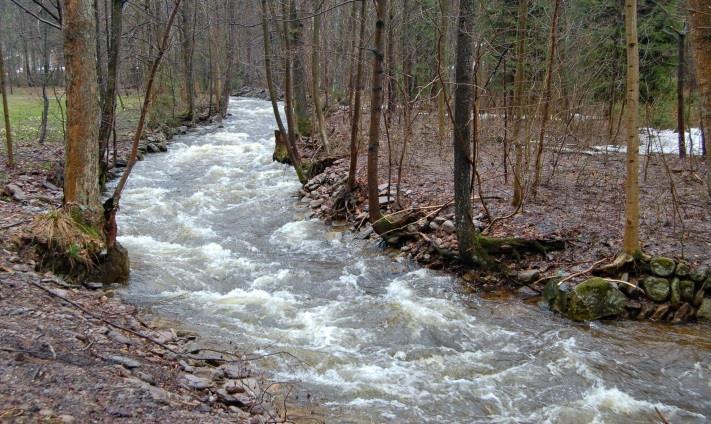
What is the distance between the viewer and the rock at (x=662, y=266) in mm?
7469

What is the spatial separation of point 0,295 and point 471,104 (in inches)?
278

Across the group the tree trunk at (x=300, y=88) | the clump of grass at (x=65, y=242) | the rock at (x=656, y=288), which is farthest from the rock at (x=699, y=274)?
the tree trunk at (x=300, y=88)

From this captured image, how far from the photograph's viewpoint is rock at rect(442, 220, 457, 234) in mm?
9648

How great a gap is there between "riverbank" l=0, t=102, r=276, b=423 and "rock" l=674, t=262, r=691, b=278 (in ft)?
19.2

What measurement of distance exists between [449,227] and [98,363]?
6671mm

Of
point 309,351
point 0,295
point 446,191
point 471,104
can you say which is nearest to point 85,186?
point 0,295

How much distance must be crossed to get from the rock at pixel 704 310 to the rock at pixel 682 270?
1.36 feet

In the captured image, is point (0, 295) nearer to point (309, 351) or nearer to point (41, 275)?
point (41, 275)

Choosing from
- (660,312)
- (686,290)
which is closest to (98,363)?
(660,312)

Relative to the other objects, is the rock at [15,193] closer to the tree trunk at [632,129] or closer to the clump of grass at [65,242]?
the clump of grass at [65,242]

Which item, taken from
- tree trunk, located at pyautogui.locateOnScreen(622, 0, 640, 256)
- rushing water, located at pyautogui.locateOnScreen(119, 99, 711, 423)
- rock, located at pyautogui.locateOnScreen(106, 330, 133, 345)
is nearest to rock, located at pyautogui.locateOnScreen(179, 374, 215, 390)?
rock, located at pyautogui.locateOnScreen(106, 330, 133, 345)

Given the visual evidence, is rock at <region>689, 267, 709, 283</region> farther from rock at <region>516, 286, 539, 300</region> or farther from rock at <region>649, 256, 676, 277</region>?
rock at <region>516, 286, 539, 300</region>

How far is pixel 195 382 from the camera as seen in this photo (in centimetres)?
479

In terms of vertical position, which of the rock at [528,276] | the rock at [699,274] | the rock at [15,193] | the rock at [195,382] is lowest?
the rock at [195,382]
